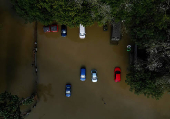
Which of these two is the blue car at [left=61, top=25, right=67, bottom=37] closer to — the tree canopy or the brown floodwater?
the brown floodwater

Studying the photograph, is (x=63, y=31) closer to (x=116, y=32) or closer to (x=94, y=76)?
(x=116, y=32)

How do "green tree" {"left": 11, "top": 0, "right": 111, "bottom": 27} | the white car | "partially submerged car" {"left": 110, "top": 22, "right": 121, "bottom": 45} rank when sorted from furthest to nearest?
the white car < "partially submerged car" {"left": 110, "top": 22, "right": 121, "bottom": 45} < "green tree" {"left": 11, "top": 0, "right": 111, "bottom": 27}

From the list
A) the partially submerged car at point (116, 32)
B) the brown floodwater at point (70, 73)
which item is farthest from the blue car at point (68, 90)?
the partially submerged car at point (116, 32)

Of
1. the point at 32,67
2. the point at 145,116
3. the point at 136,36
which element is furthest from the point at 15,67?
the point at 145,116

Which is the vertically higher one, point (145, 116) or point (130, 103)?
point (130, 103)

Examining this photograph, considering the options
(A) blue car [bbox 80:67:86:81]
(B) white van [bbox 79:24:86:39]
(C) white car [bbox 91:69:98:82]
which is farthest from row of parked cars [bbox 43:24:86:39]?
(C) white car [bbox 91:69:98:82]

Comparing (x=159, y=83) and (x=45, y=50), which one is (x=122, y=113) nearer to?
(x=159, y=83)

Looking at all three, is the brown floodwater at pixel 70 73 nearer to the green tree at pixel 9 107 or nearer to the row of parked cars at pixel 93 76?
the row of parked cars at pixel 93 76
